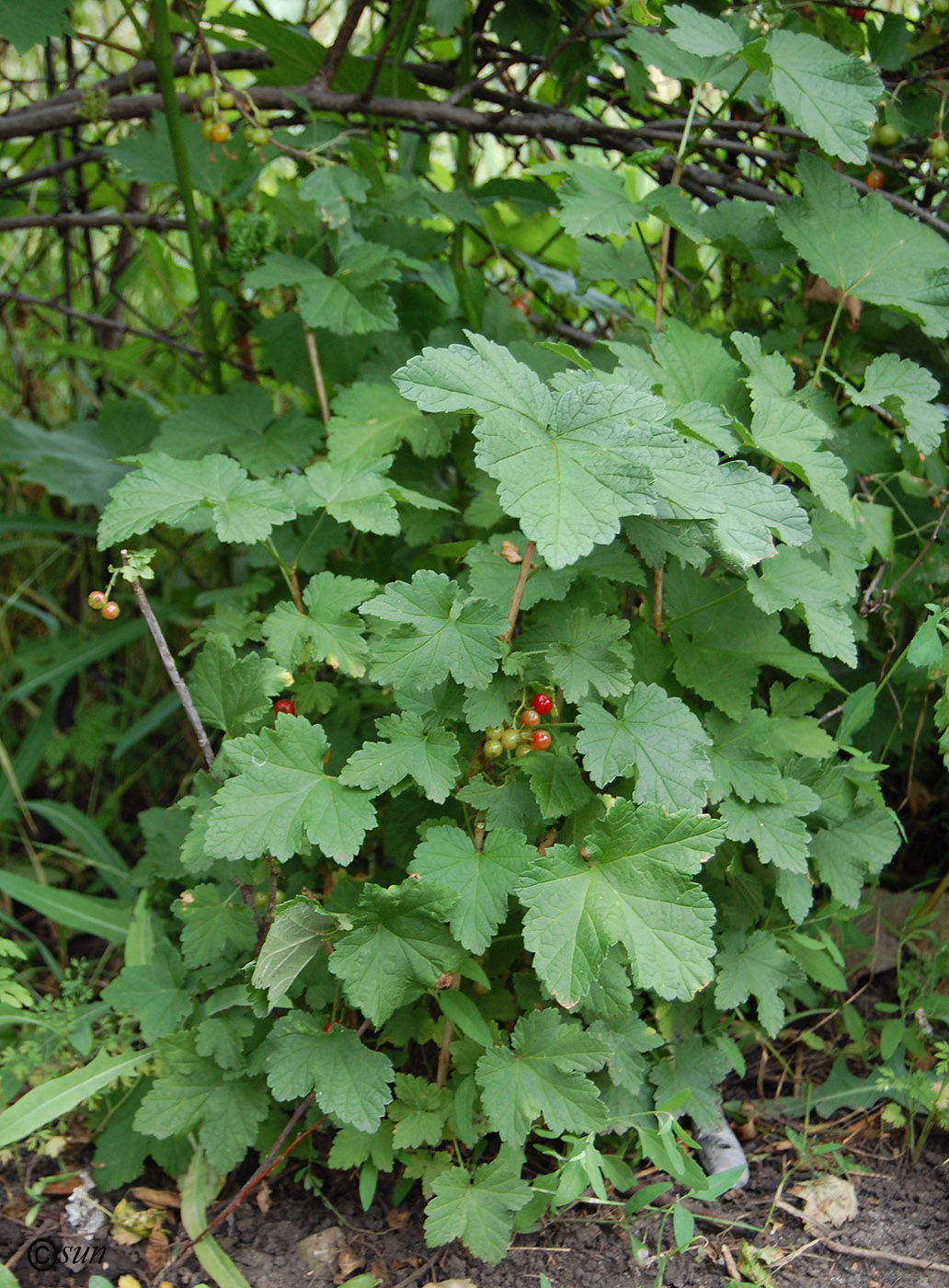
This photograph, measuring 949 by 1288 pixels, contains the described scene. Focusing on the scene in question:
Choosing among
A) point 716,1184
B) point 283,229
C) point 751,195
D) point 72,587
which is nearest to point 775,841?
point 716,1184

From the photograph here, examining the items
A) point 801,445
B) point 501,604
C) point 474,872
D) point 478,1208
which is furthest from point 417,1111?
point 801,445

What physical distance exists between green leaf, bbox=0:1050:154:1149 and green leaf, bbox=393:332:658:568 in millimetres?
1105

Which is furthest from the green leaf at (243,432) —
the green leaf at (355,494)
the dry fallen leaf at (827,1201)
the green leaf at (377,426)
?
the dry fallen leaf at (827,1201)

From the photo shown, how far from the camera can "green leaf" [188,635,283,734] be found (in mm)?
1430

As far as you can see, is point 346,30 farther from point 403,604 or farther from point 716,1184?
point 716,1184

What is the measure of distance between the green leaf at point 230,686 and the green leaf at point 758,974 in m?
0.79

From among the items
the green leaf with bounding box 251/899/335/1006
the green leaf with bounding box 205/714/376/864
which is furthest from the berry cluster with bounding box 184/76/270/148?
the green leaf with bounding box 251/899/335/1006

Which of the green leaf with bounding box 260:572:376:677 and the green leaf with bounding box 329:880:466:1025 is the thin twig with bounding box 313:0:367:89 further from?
the green leaf with bounding box 329:880:466:1025

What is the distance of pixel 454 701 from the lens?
139 centimetres

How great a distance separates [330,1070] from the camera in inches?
53.8

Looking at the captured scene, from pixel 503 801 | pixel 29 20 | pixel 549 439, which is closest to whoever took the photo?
pixel 549 439

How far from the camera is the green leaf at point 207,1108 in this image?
1455 mm

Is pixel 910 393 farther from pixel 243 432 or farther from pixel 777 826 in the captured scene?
pixel 243 432

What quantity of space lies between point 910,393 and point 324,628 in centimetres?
98
